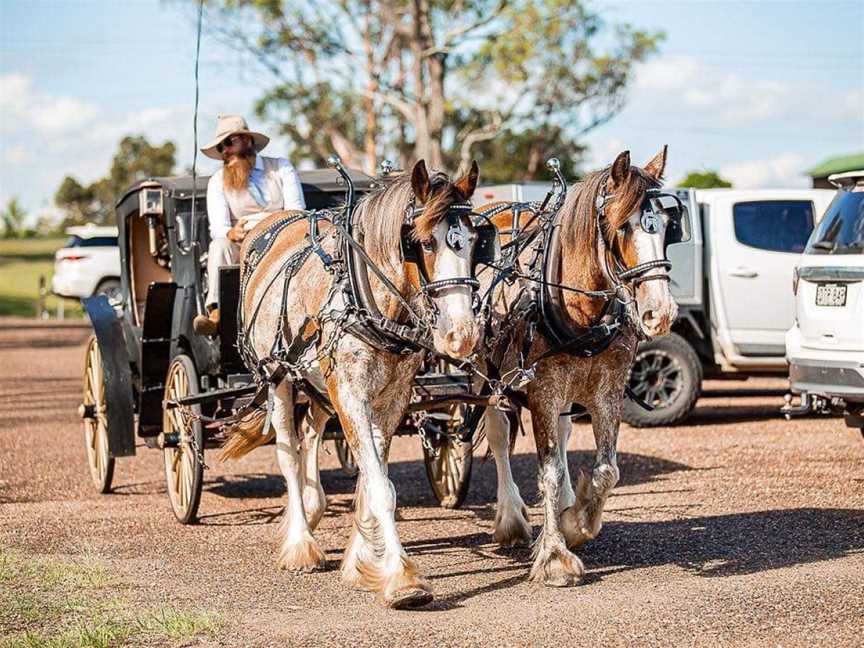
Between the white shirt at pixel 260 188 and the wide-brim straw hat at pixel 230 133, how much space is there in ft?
0.43

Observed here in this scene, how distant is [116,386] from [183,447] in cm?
84

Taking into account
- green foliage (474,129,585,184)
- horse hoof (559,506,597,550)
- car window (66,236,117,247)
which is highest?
green foliage (474,129,585,184)

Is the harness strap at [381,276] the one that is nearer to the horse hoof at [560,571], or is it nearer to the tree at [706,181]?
the horse hoof at [560,571]

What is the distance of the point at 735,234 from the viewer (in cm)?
1320

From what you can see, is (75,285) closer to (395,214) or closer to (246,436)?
(246,436)

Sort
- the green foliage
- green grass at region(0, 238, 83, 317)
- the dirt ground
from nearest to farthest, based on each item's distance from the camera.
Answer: the dirt ground
the green foliage
green grass at region(0, 238, 83, 317)

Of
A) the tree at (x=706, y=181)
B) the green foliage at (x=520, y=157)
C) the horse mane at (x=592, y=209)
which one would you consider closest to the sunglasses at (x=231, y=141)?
the horse mane at (x=592, y=209)

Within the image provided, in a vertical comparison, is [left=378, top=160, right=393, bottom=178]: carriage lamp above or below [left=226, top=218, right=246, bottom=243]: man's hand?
above

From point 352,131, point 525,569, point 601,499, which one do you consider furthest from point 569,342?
point 352,131

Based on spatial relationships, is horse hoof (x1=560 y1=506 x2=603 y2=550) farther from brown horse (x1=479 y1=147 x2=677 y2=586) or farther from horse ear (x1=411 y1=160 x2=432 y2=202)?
horse ear (x1=411 y1=160 x2=432 y2=202)

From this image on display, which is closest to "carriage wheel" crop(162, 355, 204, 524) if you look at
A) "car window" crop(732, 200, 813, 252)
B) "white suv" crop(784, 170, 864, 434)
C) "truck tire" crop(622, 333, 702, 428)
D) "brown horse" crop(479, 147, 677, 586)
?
"brown horse" crop(479, 147, 677, 586)

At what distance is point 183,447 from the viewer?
28.5ft

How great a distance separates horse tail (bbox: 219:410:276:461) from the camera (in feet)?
25.7

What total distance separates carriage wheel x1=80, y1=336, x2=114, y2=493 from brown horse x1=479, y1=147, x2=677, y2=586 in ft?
13.5
